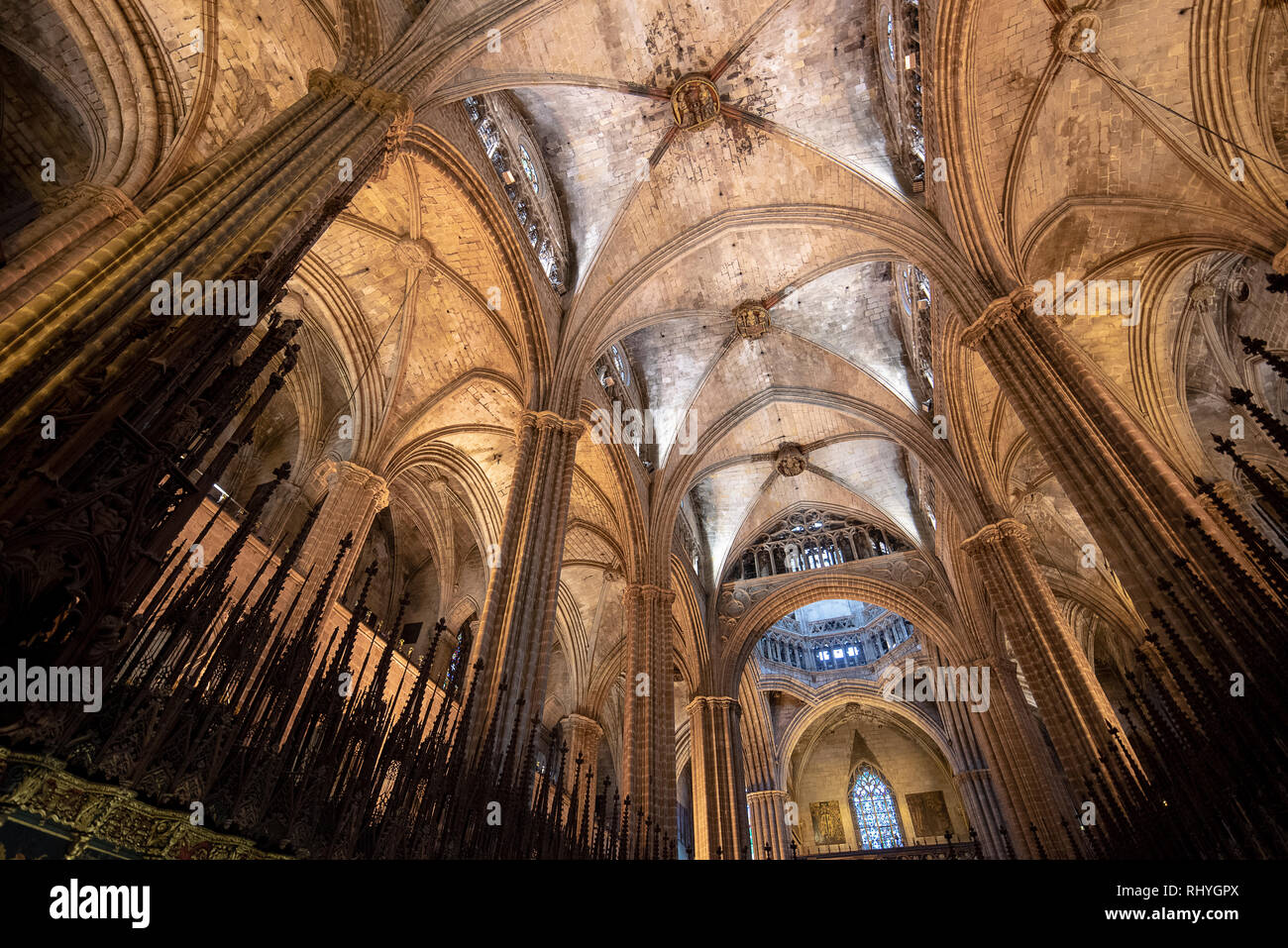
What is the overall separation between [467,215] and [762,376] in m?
8.92

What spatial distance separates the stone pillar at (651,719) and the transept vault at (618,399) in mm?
118

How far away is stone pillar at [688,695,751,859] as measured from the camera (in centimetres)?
1422

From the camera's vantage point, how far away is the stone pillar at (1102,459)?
244 inches

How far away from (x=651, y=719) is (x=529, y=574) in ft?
16.0

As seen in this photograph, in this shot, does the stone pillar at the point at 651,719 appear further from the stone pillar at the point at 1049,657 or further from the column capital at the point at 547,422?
the stone pillar at the point at 1049,657

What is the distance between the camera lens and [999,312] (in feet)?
30.1

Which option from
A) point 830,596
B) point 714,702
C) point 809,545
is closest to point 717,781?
point 714,702

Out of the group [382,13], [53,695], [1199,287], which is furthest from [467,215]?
[1199,287]

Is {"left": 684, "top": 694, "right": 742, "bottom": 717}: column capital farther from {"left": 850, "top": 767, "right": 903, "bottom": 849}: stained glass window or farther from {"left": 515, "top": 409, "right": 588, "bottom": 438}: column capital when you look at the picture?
{"left": 850, "top": 767, "right": 903, "bottom": 849}: stained glass window

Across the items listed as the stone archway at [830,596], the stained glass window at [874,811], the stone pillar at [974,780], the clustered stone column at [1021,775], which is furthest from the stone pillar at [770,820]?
the clustered stone column at [1021,775]

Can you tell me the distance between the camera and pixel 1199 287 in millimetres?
11945

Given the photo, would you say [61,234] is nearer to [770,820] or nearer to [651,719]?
[651,719]
